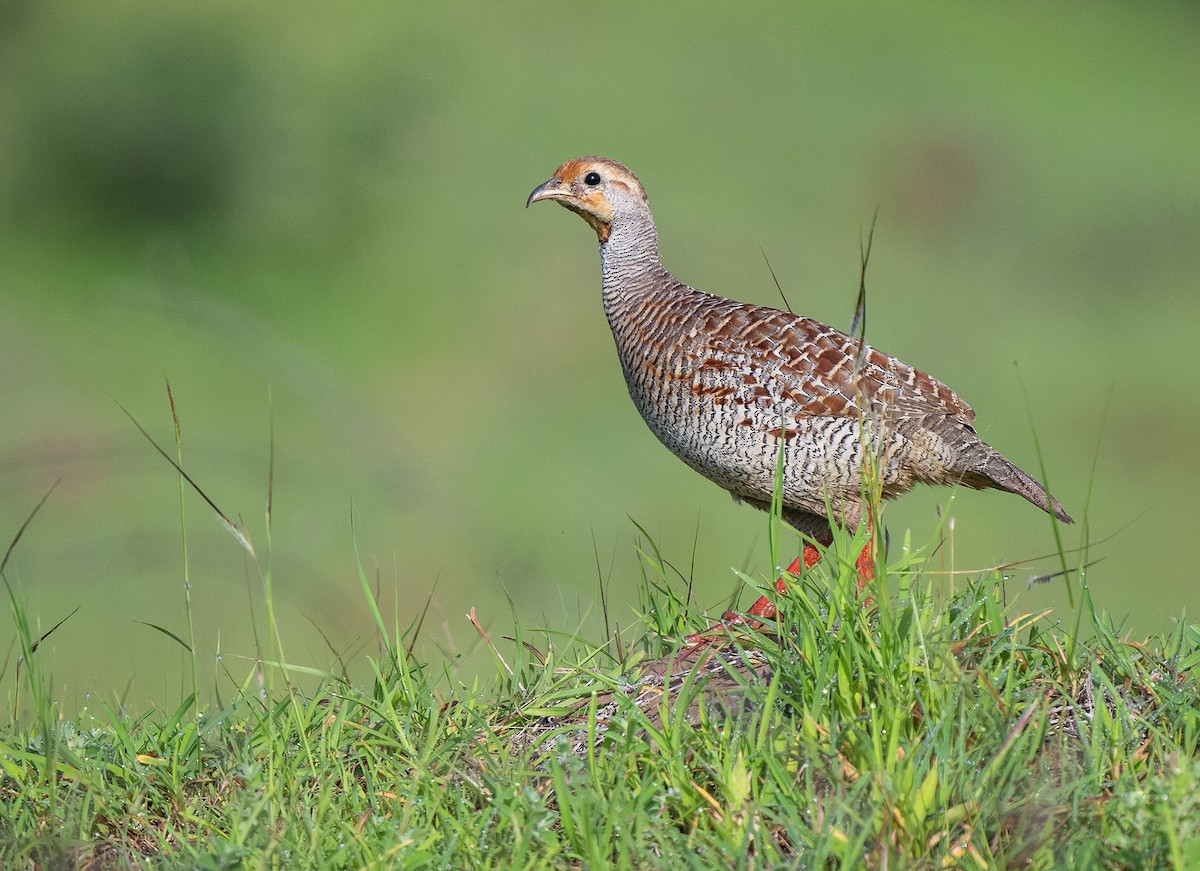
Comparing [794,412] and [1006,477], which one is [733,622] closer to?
[794,412]

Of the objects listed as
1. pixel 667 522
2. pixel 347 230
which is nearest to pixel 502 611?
pixel 667 522

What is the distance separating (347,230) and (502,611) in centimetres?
862

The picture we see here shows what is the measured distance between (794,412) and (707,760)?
2136mm

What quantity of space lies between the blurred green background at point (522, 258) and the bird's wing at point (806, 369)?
8133 mm

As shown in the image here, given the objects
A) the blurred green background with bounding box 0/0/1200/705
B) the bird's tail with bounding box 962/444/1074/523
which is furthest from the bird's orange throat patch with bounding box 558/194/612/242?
the blurred green background with bounding box 0/0/1200/705

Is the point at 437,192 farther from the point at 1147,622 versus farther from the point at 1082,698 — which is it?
the point at 1082,698

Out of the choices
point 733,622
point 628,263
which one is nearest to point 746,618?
point 733,622

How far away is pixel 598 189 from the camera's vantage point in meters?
6.44

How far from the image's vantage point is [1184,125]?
25.8 metres

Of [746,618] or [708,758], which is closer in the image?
[708,758]

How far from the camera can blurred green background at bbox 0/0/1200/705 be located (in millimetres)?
16438

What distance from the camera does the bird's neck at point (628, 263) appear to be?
253 inches

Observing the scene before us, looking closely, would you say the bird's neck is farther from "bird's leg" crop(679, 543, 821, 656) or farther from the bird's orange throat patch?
"bird's leg" crop(679, 543, 821, 656)

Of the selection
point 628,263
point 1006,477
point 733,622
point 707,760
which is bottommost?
point 707,760
